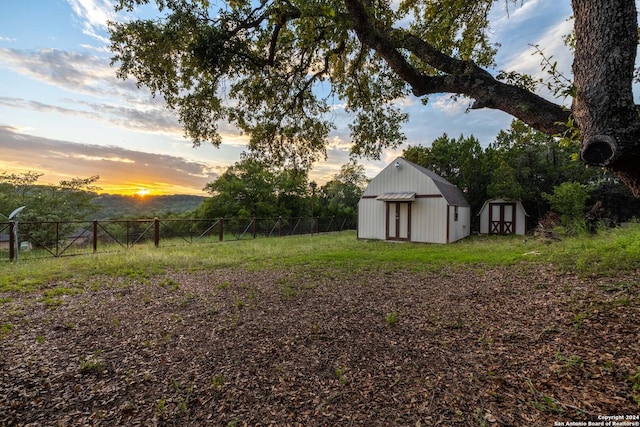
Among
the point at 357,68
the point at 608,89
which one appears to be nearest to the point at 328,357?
the point at 608,89

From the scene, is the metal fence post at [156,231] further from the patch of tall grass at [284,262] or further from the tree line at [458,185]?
the tree line at [458,185]

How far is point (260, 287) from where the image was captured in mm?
4961

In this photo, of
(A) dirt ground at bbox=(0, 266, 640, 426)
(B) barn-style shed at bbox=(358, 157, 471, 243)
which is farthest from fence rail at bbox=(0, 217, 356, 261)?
(B) barn-style shed at bbox=(358, 157, 471, 243)

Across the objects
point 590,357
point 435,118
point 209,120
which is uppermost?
point 435,118

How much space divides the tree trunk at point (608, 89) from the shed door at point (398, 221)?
445 inches

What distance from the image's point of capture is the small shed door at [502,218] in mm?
15844

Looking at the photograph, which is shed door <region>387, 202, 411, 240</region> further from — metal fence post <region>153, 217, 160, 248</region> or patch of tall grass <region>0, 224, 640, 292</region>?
metal fence post <region>153, 217, 160, 248</region>

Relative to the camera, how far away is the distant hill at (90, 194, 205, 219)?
17016mm

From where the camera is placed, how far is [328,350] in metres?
2.72

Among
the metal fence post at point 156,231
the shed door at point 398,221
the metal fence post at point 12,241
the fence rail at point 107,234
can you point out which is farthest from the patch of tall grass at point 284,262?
the shed door at point 398,221

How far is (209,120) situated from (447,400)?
21.9 ft

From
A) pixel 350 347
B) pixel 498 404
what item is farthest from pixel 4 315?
pixel 498 404

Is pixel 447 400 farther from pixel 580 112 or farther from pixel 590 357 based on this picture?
pixel 580 112

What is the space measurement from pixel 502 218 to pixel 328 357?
17249mm
